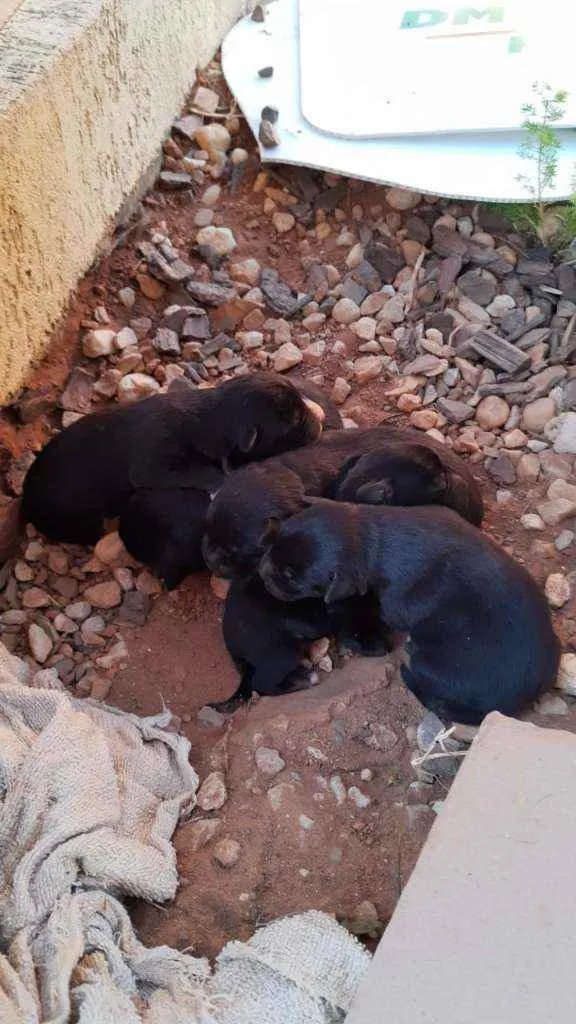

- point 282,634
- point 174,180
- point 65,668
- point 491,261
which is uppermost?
point 174,180

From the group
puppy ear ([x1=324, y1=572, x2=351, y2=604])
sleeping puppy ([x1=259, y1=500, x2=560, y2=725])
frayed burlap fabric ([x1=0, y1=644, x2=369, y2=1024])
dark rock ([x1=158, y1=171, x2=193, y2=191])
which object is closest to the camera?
frayed burlap fabric ([x1=0, y1=644, x2=369, y2=1024])

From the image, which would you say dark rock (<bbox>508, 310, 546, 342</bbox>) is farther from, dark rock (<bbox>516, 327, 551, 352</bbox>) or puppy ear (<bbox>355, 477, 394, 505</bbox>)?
puppy ear (<bbox>355, 477, 394, 505</bbox>)

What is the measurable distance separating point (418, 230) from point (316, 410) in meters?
1.39

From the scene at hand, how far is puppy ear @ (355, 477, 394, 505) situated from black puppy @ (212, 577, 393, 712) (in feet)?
1.20

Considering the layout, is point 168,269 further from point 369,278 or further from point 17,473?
point 17,473

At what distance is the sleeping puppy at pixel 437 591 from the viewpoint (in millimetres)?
3230

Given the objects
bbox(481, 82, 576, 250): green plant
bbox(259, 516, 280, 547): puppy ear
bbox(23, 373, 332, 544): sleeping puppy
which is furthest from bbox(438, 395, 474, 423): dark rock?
bbox(259, 516, 280, 547): puppy ear

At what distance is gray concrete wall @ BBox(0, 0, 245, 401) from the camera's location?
3.73 m

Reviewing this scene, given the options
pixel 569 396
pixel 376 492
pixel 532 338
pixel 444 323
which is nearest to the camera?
pixel 376 492

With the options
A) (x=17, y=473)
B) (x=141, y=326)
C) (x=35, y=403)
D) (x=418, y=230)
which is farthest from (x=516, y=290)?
(x=17, y=473)

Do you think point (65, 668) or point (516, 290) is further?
point (516, 290)

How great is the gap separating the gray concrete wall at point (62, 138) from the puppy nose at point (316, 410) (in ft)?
3.79

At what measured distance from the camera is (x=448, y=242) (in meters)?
4.87

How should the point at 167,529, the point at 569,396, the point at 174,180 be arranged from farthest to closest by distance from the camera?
the point at 174,180
the point at 569,396
the point at 167,529
